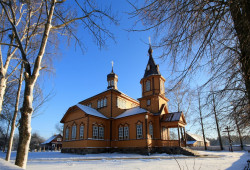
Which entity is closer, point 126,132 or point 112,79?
point 126,132

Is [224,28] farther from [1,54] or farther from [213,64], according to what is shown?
[1,54]

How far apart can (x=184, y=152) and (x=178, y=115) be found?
4.02m

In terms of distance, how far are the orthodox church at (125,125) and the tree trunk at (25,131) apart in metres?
14.4

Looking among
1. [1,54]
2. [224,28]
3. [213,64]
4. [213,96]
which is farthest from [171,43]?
[1,54]

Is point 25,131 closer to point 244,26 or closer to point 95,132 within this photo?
point 244,26

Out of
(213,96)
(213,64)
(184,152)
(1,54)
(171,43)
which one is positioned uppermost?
(1,54)

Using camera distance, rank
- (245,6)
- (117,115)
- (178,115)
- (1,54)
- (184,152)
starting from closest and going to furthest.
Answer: (245,6) → (1,54) → (184,152) → (178,115) → (117,115)

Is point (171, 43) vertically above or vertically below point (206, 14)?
below

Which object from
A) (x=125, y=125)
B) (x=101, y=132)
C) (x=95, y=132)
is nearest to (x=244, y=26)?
(x=125, y=125)

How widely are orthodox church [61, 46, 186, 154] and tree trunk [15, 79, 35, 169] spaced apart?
14.4m

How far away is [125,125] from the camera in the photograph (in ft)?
66.7

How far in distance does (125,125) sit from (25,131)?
55.6ft

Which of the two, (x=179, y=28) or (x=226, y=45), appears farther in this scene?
(x=226, y=45)

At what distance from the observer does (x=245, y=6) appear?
288cm
